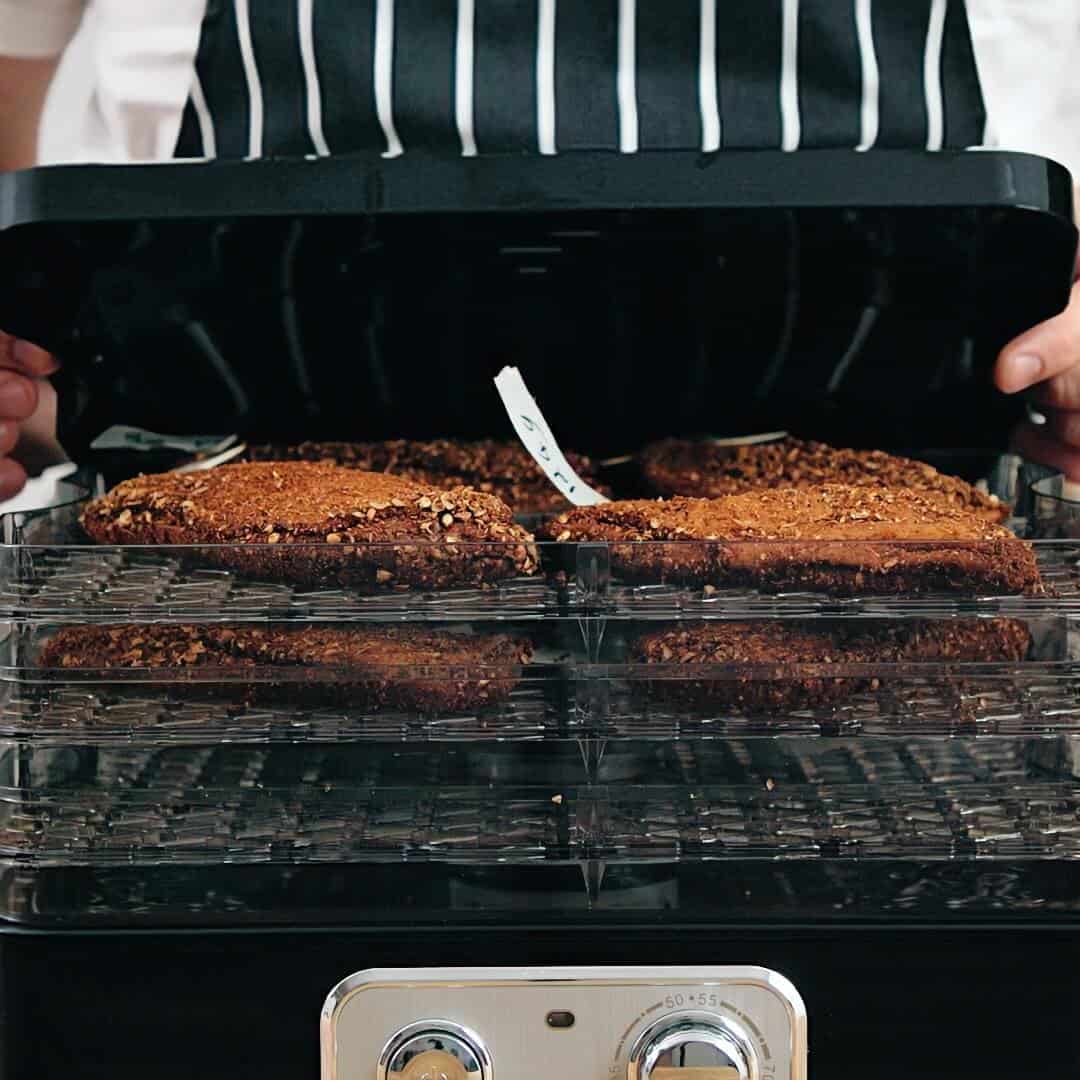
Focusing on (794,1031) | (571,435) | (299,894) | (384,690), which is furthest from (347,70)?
(794,1031)

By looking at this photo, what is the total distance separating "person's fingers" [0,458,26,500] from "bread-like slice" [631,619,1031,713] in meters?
0.63

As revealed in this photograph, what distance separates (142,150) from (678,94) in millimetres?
421

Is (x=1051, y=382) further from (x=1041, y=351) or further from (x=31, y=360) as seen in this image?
(x=31, y=360)

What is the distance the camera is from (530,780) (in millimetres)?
826

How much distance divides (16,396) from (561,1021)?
666mm

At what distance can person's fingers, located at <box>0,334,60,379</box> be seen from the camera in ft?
3.51

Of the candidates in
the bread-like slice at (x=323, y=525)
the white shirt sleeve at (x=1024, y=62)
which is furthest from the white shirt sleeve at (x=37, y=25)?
the white shirt sleeve at (x=1024, y=62)

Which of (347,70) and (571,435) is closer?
(347,70)

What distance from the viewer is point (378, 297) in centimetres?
104

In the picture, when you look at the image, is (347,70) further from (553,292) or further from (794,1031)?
(794,1031)

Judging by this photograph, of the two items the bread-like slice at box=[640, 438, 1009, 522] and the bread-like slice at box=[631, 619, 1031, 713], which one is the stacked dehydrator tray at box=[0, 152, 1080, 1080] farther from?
the bread-like slice at box=[640, 438, 1009, 522]

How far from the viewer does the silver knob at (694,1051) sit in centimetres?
74

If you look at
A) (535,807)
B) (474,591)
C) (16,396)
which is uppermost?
(16,396)

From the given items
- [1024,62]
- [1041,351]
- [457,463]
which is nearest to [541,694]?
[457,463]
